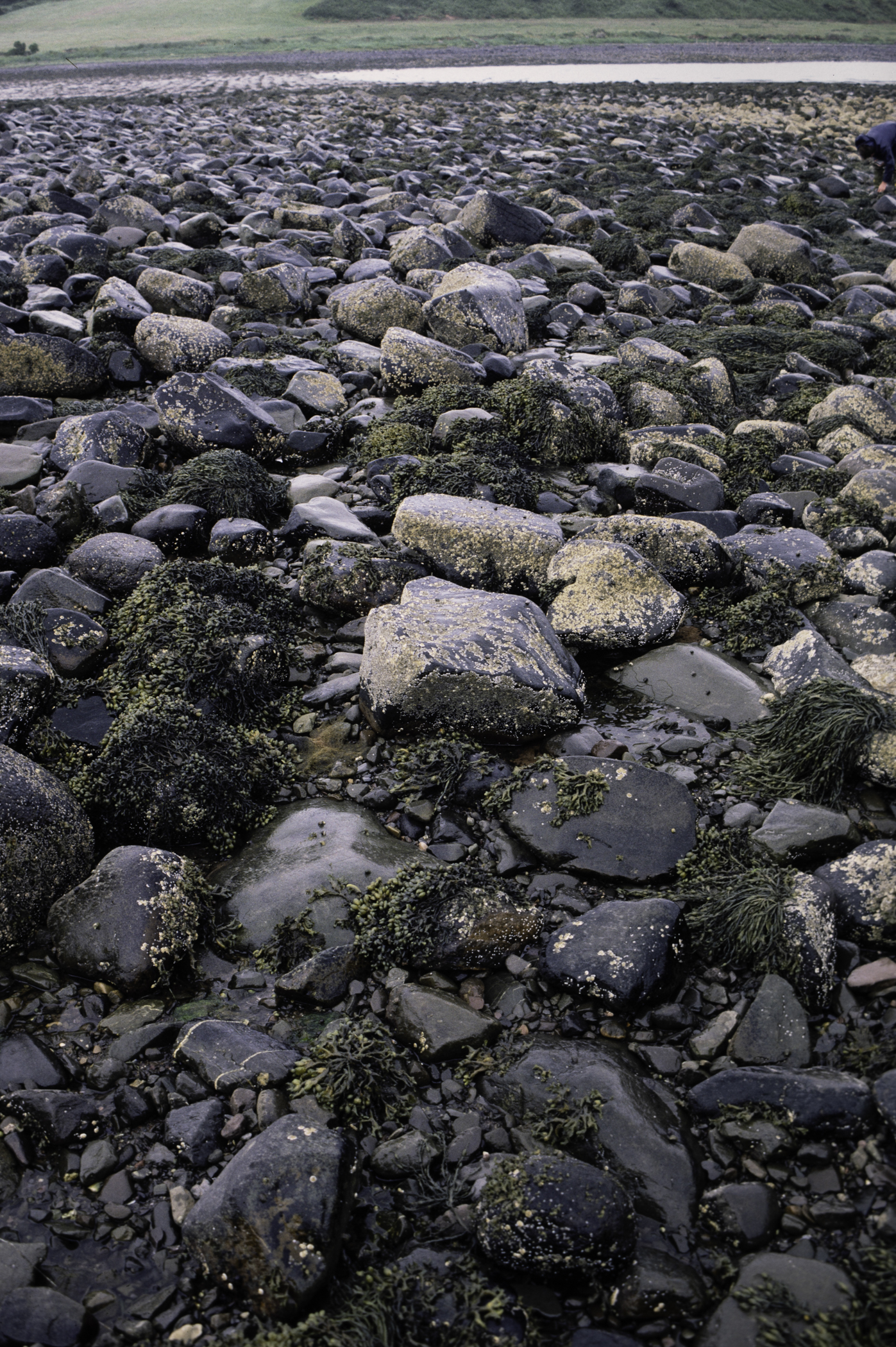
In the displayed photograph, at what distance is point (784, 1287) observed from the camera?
8.85 ft

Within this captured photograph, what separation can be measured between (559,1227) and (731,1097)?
86 cm

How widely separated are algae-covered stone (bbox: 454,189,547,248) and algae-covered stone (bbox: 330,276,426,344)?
453cm

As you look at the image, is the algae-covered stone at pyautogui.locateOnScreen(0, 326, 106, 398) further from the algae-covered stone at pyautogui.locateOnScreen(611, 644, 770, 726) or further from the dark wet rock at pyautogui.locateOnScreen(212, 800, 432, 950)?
the algae-covered stone at pyautogui.locateOnScreen(611, 644, 770, 726)

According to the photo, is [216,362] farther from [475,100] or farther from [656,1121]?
[475,100]

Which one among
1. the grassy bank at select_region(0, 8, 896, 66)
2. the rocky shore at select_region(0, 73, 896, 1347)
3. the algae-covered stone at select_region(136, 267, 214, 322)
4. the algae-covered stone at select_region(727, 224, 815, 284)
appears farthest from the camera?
the grassy bank at select_region(0, 8, 896, 66)

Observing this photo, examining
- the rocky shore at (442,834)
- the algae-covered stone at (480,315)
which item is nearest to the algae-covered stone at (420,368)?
the rocky shore at (442,834)

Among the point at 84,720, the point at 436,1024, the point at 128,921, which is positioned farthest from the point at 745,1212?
the point at 84,720

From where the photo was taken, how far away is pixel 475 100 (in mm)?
29578

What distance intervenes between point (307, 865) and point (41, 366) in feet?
21.4

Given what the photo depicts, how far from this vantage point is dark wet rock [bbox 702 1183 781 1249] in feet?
9.36

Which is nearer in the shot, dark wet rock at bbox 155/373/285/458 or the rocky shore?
the rocky shore

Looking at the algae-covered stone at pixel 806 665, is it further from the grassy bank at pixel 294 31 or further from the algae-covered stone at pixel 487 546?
the grassy bank at pixel 294 31

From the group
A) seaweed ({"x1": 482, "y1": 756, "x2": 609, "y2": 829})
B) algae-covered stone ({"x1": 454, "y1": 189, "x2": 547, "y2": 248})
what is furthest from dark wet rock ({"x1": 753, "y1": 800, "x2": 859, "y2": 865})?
algae-covered stone ({"x1": 454, "y1": 189, "x2": 547, "y2": 248})

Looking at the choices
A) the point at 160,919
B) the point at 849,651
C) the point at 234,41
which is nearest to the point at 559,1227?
the point at 160,919
